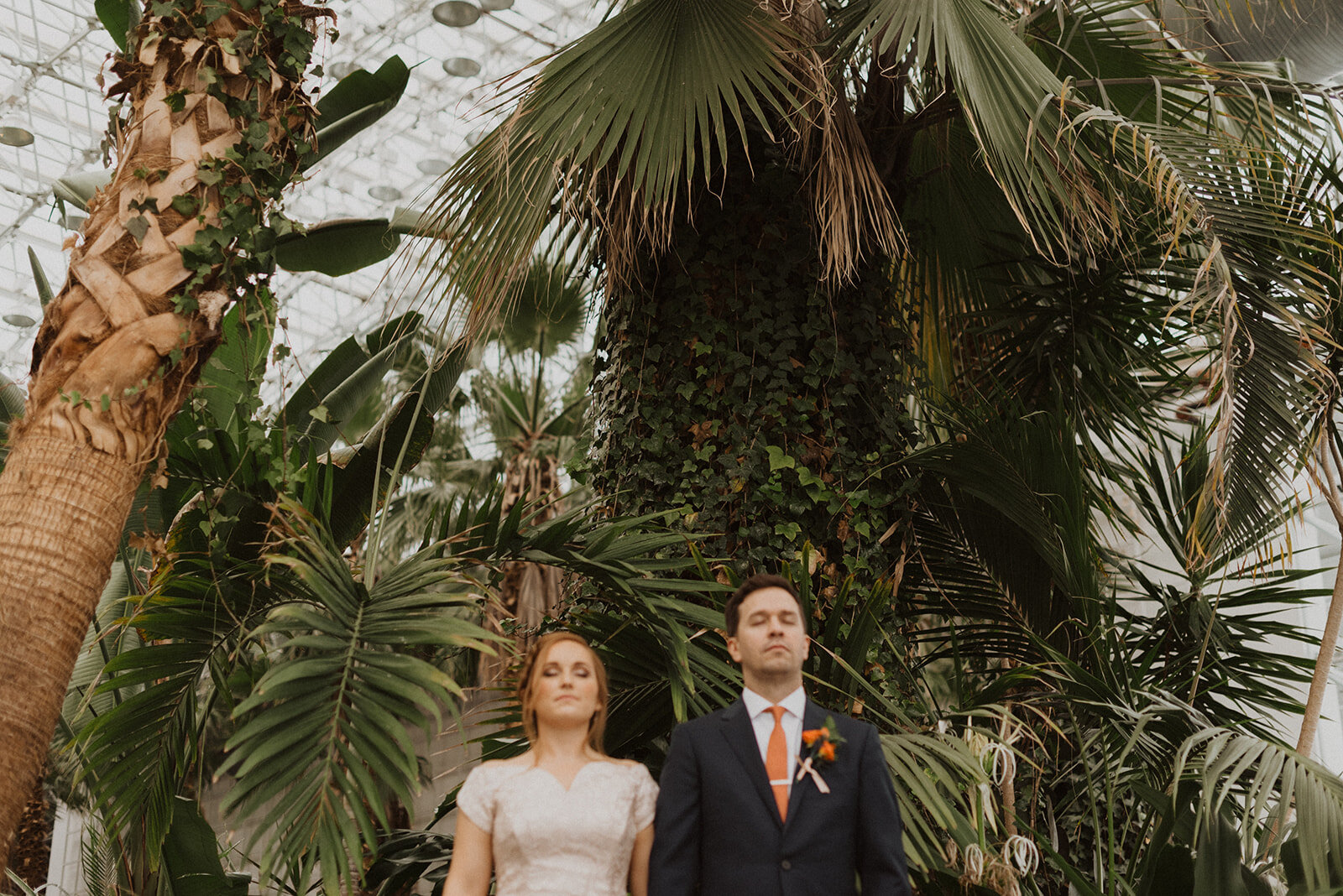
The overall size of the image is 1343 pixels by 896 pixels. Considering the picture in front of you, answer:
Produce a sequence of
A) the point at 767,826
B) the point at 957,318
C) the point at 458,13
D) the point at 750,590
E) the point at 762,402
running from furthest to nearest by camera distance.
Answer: the point at 458,13 → the point at 957,318 → the point at 762,402 → the point at 750,590 → the point at 767,826

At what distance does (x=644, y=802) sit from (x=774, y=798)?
37 cm

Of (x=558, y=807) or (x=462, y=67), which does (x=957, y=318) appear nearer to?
(x=558, y=807)

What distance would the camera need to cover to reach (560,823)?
263 centimetres

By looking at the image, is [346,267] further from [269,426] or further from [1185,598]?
[1185,598]

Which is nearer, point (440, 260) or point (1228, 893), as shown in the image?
point (1228, 893)

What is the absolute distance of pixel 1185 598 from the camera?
469cm

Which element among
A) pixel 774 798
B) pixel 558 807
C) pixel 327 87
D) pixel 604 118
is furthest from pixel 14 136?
pixel 774 798

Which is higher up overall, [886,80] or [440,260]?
[886,80]

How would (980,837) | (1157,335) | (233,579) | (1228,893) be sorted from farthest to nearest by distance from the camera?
1. (1157,335)
2. (233,579)
3. (980,837)
4. (1228,893)

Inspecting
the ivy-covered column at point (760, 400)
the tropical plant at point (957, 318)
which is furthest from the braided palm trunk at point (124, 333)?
the ivy-covered column at point (760, 400)

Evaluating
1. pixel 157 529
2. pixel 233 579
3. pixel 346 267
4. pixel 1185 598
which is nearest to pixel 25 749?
pixel 233 579

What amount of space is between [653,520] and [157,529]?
2.40 meters

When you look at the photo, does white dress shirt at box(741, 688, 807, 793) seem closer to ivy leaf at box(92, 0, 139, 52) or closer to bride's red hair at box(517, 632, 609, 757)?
bride's red hair at box(517, 632, 609, 757)

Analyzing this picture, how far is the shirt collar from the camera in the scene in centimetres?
261
